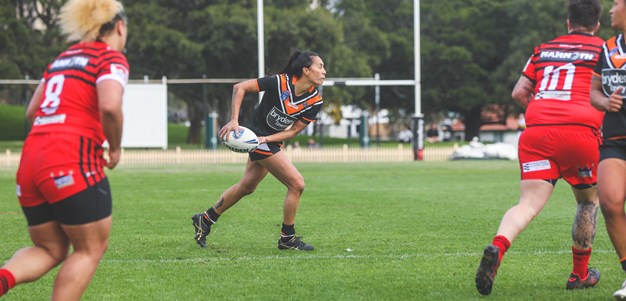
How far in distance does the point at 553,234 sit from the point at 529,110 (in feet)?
14.2

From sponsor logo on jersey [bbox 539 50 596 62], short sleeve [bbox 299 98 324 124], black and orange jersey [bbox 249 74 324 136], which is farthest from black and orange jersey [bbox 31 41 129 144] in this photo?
short sleeve [bbox 299 98 324 124]

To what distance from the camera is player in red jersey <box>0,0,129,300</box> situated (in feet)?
16.5

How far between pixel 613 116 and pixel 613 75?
0.29 m

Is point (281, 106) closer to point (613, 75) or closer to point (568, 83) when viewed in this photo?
point (568, 83)

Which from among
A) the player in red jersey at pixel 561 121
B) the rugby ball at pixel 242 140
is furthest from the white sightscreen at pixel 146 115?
the player in red jersey at pixel 561 121

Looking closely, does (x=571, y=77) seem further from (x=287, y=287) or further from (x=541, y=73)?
(x=287, y=287)

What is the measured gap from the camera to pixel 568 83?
6.78 meters

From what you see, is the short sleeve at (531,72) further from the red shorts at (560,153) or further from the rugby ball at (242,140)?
the rugby ball at (242,140)

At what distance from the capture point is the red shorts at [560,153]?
21.9 feet

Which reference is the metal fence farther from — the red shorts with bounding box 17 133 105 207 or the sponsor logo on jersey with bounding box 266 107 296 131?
the red shorts with bounding box 17 133 105 207

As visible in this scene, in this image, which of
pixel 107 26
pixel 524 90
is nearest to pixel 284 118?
pixel 524 90

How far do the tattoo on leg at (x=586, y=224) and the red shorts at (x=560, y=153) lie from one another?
1.04 feet

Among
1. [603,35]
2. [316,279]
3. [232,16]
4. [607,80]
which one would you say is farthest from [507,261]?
[603,35]

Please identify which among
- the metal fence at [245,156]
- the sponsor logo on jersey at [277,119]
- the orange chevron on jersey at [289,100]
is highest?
the orange chevron on jersey at [289,100]
